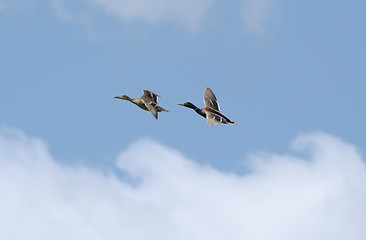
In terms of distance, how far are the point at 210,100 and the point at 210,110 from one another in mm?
3352

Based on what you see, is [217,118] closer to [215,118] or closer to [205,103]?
[215,118]

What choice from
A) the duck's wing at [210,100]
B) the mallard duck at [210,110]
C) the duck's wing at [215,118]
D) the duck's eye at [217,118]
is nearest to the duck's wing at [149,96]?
the mallard duck at [210,110]

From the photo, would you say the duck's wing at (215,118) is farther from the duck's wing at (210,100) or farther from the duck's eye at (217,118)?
the duck's wing at (210,100)

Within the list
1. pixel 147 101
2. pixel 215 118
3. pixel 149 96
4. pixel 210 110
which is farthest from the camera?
pixel 149 96

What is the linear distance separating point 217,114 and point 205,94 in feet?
18.5

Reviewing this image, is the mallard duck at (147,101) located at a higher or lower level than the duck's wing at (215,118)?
higher

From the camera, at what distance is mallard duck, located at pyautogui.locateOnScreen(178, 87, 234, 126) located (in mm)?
93781

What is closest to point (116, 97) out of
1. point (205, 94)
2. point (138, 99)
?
point (138, 99)

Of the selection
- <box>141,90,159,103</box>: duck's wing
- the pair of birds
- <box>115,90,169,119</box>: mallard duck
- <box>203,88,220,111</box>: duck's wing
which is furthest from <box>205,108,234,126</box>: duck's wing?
<box>141,90,159,103</box>: duck's wing

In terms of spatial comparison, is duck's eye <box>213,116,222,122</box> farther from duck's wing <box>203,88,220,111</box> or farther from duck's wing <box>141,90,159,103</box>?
duck's wing <box>141,90,159,103</box>

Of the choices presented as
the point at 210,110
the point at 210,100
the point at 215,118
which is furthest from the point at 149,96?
the point at 215,118

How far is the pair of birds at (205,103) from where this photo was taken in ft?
315

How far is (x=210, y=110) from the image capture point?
98312 millimetres

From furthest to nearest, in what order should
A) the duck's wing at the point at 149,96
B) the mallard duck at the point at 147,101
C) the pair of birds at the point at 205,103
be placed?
the duck's wing at the point at 149,96 → the mallard duck at the point at 147,101 → the pair of birds at the point at 205,103
